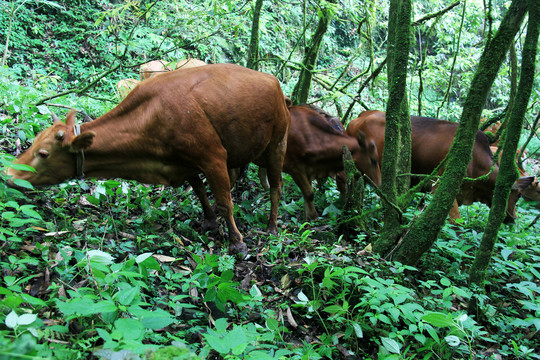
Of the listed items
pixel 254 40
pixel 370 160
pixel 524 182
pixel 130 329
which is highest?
pixel 254 40

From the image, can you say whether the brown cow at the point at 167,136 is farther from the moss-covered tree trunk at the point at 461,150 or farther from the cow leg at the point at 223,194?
the moss-covered tree trunk at the point at 461,150

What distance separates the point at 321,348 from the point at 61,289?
199 centimetres

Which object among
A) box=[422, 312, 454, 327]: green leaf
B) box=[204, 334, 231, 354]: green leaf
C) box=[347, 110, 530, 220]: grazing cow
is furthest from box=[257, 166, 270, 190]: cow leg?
box=[204, 334, 231, 354]: green leaf

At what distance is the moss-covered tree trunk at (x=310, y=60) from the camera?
23.5ft

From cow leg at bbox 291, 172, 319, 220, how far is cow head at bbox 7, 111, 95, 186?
3401 mm

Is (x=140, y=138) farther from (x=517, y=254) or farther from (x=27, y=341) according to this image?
(x=517, y=254)

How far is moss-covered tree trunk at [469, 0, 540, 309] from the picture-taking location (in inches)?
144

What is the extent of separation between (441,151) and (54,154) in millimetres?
6028

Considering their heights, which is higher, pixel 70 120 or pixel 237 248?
pixel 70 120

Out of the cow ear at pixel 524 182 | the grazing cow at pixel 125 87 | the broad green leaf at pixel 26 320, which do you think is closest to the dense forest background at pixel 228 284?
the broad green leaf at pixel 26 320

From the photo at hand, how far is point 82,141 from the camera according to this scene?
438 cm

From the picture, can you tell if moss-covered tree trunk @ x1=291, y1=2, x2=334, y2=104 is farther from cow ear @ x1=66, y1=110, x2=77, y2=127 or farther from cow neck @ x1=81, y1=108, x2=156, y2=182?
cow ear @ x1=66, y1=110, x2=77, y2=127

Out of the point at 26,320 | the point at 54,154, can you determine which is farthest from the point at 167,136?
the point at 26,320

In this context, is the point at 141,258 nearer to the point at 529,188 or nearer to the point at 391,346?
the point at 391,346
